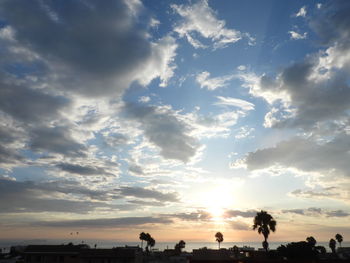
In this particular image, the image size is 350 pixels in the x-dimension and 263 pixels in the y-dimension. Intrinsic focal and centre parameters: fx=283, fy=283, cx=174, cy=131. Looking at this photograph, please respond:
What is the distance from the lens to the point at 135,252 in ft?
Result: 211

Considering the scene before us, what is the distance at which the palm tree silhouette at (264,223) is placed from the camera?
219ft

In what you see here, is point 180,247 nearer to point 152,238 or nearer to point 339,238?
point 152,238

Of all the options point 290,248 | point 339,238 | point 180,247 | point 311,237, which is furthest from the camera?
point 180,247

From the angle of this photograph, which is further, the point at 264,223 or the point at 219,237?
the point at 219,237

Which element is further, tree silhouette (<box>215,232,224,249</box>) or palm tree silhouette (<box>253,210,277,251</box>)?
tree silhouette (<box>215,232,224,249</box>)

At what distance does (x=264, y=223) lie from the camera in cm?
6712

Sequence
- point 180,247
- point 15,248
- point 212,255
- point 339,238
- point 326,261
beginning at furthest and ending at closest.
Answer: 1. point 180,247
2. point 15,248
3. point 339,238
4. point 212,255
5. point 326,261

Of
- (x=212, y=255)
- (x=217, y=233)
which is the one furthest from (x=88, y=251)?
(x=217, y=233)

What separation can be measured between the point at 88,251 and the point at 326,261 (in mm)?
51558

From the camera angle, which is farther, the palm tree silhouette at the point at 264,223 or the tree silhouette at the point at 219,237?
the tree silhouette at the point at 219,237

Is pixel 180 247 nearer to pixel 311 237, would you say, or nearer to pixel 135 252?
pixel 311 237

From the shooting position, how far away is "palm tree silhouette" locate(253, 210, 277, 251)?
66.8 meters

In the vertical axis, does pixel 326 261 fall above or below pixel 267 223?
below

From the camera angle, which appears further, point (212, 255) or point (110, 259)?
point (212, 255)
